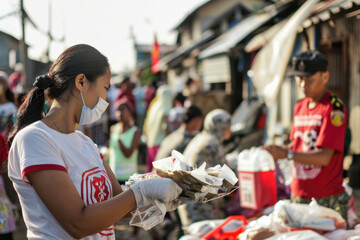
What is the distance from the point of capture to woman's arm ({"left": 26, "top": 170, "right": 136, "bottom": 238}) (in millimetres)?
1827

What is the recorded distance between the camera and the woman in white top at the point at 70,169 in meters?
1.84

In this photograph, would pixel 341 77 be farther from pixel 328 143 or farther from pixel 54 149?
pixel 54 149

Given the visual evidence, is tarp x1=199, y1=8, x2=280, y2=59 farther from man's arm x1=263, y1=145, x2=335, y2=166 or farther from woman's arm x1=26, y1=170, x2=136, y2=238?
woman's arm x1=26, y1=170, x2=136, y2=238

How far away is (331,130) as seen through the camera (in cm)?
347

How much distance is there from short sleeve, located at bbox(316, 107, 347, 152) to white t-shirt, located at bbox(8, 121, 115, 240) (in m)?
2.00

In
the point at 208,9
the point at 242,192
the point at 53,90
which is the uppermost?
the point at 208,9

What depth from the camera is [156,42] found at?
90.4 ft

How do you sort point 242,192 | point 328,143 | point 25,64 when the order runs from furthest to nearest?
point 25,64 → point 242,192 → point 328,143

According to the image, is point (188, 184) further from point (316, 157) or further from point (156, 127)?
point (156, 127)

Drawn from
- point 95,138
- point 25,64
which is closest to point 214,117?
point 95,138

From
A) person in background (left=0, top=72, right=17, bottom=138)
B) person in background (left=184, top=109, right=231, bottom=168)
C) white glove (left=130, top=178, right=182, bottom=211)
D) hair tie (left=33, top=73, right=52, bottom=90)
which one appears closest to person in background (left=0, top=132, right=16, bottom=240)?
hair tie (left=33, top=73, right=52, bottom=90)

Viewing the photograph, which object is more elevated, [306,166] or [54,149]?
[54,149]

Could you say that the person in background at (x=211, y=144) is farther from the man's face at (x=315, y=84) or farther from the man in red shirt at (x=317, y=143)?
the man's face at (x=315, y=84)

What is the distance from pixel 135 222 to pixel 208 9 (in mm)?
27418
